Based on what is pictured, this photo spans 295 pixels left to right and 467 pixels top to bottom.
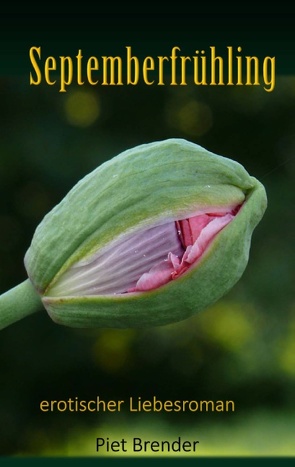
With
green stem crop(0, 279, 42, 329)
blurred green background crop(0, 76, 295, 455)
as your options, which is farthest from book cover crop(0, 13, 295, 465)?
green stem crop(0, 279, 42, 329)

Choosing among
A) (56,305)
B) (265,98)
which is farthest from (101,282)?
(265,98)

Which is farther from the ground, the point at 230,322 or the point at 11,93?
the point at 11,93

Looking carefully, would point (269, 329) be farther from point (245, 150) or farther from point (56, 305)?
point (56, 305)

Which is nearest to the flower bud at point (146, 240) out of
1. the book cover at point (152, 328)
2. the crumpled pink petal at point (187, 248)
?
the crumpled pink petal at point (187, 248)

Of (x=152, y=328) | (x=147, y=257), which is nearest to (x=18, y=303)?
(x=147, y=257)

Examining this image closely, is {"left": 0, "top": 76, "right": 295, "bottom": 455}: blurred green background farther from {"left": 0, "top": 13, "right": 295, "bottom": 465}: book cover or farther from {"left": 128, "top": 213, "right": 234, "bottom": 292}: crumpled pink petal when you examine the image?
{"left": 128, "top": 213, "right": 234, "bottom": 292}: crumpled pink petal
